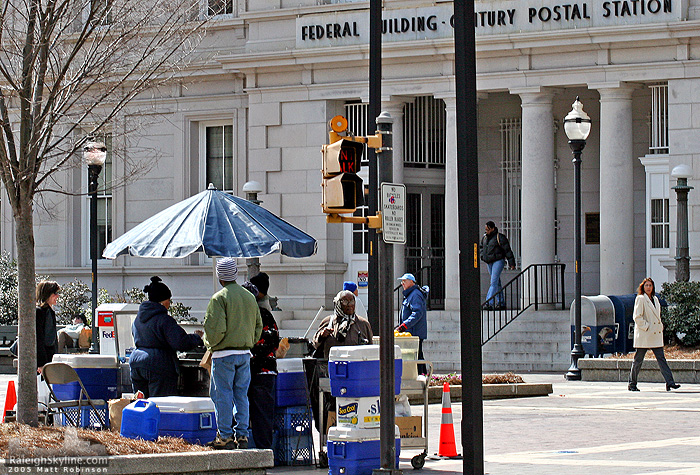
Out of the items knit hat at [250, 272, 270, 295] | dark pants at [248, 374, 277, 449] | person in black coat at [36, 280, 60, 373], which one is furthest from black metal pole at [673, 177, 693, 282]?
person in black coat at [36, 280, 60, 373]

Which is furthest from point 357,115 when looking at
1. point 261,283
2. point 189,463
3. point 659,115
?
point 189,463

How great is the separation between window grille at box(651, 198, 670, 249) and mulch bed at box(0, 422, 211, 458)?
17.6m

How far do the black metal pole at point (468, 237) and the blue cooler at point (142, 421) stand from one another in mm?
2698

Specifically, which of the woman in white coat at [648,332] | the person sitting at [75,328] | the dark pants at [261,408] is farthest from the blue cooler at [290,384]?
the person sitting at [75,328]

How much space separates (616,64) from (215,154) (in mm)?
10659

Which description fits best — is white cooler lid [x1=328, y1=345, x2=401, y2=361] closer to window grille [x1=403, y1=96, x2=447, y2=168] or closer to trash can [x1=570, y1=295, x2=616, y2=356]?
trash can [x1=570, y1=295, x2=616, y2=356]

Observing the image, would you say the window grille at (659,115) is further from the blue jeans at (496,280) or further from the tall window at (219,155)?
the tall window at (219,155)

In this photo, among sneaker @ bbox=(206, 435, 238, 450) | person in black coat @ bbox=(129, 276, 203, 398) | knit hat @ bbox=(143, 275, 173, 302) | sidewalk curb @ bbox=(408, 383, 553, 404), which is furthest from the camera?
sidewalk curb @ bbox=(408, 383, 553, 404)

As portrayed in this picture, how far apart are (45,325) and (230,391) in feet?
9.16

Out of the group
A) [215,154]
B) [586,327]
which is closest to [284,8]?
[215,154]

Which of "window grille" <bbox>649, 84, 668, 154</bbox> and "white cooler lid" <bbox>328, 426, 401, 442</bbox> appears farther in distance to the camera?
"window grille" <bbox>649, 84, 668, 154</bbox>

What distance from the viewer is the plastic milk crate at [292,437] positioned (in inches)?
477

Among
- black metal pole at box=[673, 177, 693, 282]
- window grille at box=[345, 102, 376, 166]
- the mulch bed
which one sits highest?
window grille at box=[345, 102, 376, 166]

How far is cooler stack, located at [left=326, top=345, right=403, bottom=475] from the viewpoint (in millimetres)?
10859
